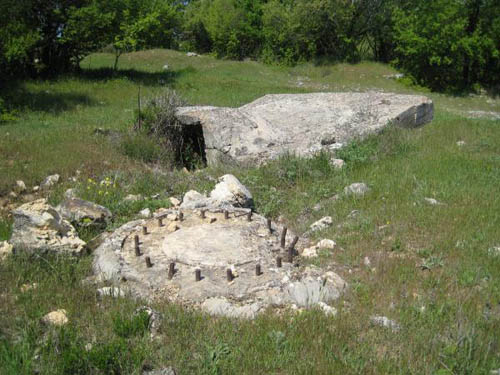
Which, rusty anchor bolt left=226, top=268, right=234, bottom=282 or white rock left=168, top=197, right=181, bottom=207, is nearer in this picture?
rusty anchor bolt left=226, top=268, right=234, bottom=282

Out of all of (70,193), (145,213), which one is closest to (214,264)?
(145,213)

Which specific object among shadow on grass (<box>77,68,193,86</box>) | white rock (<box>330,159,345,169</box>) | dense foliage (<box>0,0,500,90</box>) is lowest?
white rock (<box>330,159,345,169</box>)

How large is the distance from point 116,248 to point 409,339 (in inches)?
126

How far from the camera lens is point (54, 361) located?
2828 millimetres

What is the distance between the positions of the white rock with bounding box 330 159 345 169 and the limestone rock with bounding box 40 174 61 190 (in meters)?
4.79

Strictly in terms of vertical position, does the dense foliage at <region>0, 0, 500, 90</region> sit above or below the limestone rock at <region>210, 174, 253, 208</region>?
above

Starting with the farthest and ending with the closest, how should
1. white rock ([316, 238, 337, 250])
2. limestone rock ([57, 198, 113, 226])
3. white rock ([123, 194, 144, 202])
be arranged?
white rock ([123, 194, 144, 202])
limestone rock ([57, 198, 113, 226])
white rock ([316, 238, 337, 250])

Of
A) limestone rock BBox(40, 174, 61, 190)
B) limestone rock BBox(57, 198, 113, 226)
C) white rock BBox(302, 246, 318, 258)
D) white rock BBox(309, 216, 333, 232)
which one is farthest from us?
limestone rock BBox(40, 174, 61, 190)

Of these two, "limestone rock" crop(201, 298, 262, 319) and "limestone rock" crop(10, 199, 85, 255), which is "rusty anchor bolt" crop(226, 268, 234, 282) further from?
"limestone rock" crop(10, 199, 85, 255)

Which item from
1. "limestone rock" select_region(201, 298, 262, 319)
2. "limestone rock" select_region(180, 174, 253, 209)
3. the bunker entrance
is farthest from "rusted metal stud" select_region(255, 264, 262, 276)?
the bunker entrance

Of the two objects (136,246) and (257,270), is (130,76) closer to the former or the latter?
(136,246)

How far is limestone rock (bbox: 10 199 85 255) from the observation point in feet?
14.9

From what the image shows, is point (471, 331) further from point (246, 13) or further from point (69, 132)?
point (246, 13)

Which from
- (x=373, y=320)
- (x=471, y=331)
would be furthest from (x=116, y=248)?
(x=471, y=331)
